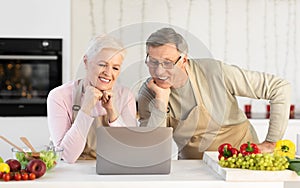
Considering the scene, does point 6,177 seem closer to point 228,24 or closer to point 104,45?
point 104,45

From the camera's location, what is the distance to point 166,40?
2.28 m

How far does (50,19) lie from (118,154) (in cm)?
238

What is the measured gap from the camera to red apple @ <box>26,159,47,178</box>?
2.02 metres

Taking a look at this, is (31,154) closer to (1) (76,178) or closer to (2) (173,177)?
(1) (76,178)

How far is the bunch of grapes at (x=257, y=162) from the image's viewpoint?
2096 mm

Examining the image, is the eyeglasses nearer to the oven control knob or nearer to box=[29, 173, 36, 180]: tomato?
box=[29, 173, 36, 180]: tomato

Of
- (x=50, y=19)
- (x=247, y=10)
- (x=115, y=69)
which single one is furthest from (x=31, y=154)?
(x=247, y=10)

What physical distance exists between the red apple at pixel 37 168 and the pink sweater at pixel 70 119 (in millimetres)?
273

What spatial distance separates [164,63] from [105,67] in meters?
A: 0.23

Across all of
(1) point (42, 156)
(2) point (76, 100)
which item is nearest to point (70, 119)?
(2) point (76, 100)

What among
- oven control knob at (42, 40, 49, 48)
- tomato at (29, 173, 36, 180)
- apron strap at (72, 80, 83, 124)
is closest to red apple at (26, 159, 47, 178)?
tomato at (29, 173, 36, 180)

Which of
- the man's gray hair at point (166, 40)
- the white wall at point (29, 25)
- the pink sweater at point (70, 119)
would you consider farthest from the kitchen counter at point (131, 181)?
the white wall at point (29, 25)

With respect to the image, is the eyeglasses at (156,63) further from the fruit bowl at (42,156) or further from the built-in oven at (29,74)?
the built-in oven at (29,74)

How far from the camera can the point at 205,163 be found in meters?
2.44
